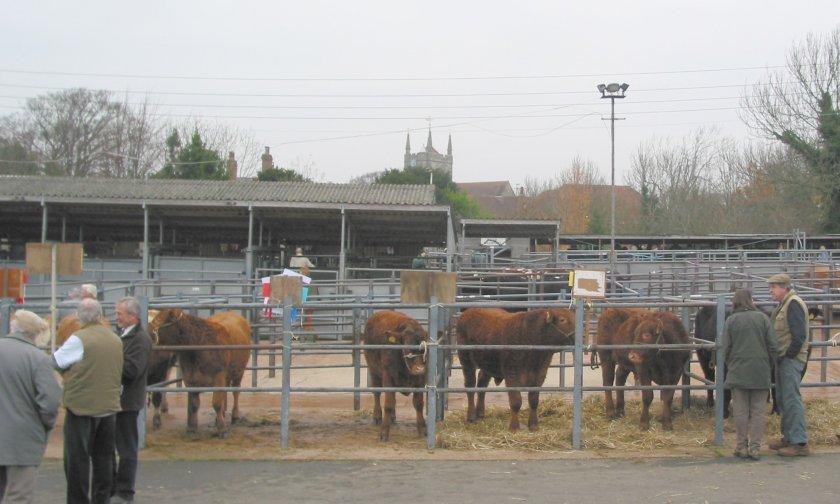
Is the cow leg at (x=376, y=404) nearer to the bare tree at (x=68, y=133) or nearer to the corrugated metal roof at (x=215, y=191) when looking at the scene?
the corrugated metal roof at (x=215, y=191)

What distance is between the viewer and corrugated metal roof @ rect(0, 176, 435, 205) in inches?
822

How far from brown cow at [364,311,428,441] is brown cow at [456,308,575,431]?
2.69 feet

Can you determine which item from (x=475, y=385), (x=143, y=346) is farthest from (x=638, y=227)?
(x=143, y=346)

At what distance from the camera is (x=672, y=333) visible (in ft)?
25.9

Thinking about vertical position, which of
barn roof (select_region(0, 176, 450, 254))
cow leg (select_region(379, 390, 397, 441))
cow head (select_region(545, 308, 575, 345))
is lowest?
cow leg (select_region(379, 390, 397, 441))

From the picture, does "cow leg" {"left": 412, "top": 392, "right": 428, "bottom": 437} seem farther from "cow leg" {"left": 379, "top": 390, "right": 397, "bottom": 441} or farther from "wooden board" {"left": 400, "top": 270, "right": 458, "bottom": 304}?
"wooden board" {"left": 400, "top": 270, "right": 458, "bottom": 304}

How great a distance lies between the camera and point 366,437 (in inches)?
316

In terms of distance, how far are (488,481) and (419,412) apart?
5.72 feet

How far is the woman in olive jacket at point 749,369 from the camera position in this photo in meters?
6.95

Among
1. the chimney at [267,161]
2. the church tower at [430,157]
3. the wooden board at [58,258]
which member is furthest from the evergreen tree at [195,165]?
the church tower at [430,157]

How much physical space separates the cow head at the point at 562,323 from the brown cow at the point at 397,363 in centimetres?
133

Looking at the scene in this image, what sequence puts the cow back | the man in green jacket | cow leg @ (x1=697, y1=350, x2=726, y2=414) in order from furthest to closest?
cow leg @ (x1=697, y1=350, x2=726, y2=414) < the cow back < the man in green jacket

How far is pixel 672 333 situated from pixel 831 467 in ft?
6.24

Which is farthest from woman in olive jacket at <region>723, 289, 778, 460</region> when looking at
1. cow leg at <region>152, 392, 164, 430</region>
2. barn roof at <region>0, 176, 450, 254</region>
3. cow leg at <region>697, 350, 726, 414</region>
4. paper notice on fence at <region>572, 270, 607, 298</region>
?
barn roof at <region>0, 176, 450, 254</region>
